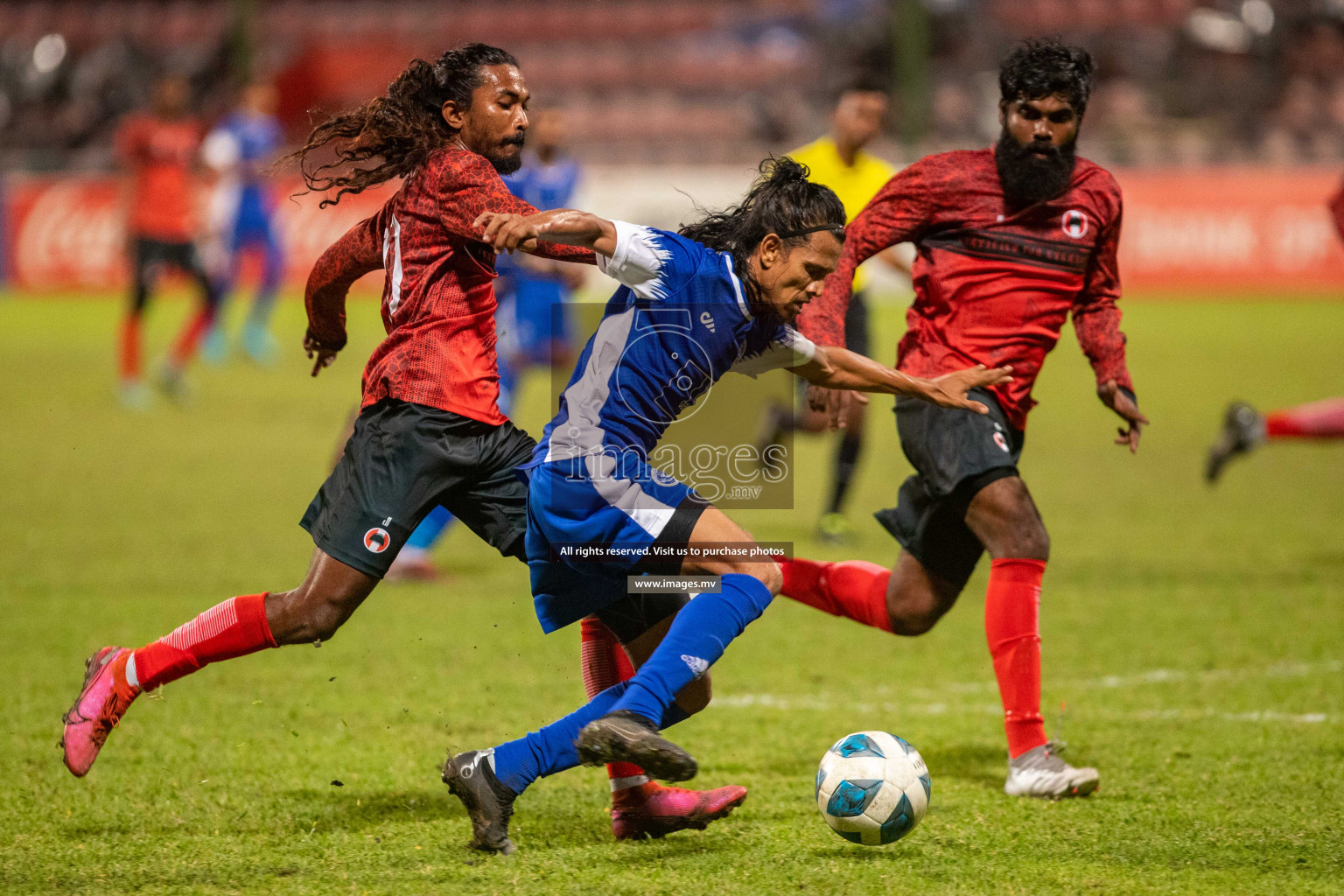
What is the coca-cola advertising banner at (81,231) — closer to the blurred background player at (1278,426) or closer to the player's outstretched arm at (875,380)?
the blurred background player at (1278,426)

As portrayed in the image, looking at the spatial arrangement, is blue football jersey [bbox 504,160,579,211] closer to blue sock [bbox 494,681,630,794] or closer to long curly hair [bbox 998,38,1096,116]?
long curly hair [bbox 998,38,1096,116]

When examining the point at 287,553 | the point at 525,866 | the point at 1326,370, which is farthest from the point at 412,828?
the point at 1326,370

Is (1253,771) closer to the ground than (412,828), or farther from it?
closer to the ground

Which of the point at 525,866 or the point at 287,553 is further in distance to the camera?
the point at 287,553

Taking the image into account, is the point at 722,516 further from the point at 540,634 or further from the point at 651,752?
the point at 540,634

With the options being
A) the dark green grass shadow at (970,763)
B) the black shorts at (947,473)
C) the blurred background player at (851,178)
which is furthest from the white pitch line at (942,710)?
the blurred background player at (851,178)

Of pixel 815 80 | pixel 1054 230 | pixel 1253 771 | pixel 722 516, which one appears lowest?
pixel 1253 771

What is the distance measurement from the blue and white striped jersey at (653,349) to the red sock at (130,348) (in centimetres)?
987

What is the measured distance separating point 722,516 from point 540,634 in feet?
9.25

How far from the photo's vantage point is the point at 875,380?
3.95m

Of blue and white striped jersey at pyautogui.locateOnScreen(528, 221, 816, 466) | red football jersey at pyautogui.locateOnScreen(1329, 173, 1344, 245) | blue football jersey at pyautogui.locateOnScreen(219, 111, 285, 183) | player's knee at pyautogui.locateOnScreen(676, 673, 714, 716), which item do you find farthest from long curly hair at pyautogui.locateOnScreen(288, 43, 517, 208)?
blue football jersey at pyautogui.locateOnScreen(219, 111, 285, 183)

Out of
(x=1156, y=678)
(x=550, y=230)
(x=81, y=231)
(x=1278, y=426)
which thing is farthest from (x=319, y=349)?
(x=81, y=231)

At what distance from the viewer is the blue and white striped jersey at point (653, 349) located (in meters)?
3.57

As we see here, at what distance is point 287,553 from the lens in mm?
7773
